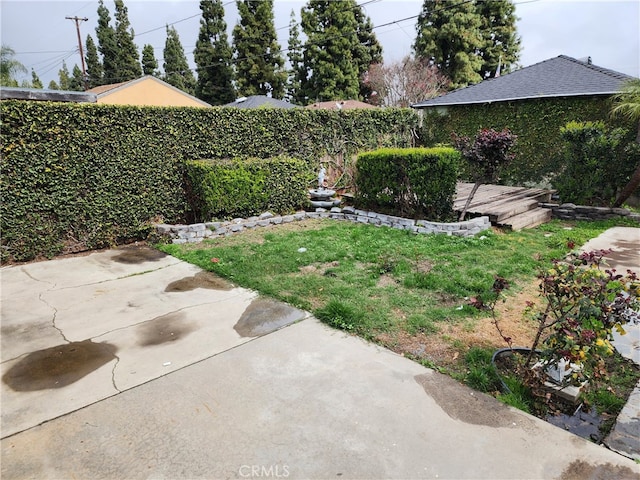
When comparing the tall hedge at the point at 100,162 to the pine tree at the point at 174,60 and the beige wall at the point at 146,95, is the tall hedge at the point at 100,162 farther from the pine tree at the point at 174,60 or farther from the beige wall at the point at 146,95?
the pine tree at the point at 174,60

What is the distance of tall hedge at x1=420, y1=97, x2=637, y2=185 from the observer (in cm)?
906

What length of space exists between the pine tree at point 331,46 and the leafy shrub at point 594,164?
1818 cm

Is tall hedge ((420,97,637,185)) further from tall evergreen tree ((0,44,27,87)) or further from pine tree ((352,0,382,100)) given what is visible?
tall evergreen tree ((0,44,27,87))

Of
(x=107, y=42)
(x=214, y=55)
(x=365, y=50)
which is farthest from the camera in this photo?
(x=107, y=42)

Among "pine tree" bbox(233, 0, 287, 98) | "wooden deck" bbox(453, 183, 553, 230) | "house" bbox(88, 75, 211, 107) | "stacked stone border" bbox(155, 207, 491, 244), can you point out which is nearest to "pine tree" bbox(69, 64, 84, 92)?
"pine tree" bbox(233, 0, 287, 98)

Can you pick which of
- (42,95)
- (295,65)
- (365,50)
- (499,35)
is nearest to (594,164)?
(42,95)

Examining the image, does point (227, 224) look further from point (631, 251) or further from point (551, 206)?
point (551, 206)

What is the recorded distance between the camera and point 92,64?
34625 millimetres

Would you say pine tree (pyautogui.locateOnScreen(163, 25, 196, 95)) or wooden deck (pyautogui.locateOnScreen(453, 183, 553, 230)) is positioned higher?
pine tree (pyautogui.locateOnScreen(163, 25, 196, 95))

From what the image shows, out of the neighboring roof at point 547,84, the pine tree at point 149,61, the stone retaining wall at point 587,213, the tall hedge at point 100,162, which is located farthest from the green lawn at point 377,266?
the pine tree at point 149,61

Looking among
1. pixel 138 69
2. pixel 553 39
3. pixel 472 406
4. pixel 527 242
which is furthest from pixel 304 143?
pixel 138 69

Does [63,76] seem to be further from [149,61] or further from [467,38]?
[467,38]

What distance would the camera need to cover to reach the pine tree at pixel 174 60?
3259cm

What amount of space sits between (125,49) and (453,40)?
82.6 ft
